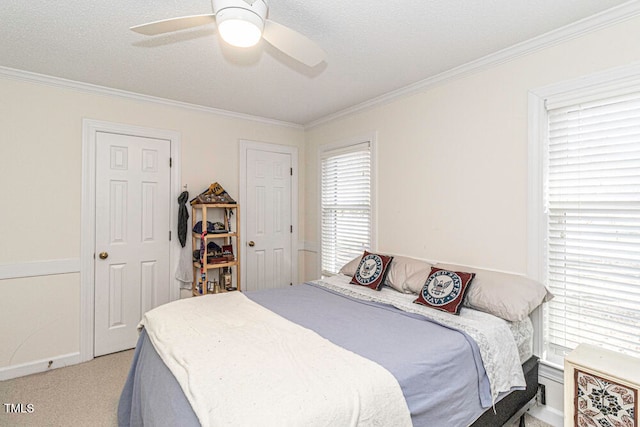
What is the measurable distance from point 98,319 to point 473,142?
378cm

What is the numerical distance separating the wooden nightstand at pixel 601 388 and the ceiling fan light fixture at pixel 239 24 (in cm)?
235

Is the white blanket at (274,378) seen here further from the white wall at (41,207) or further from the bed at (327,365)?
the white wall at (41,207)

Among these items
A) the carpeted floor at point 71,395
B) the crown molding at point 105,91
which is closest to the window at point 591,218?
the carpeted floor at point 71,395

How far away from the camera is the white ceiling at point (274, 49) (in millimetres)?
1813

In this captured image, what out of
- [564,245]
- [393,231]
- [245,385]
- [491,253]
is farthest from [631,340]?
[245,385]

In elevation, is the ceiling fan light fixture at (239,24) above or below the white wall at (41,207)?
above

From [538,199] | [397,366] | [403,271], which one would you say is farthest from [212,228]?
[538,199]

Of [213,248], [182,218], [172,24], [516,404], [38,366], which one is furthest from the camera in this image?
[213,248]

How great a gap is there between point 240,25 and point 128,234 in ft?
8.48

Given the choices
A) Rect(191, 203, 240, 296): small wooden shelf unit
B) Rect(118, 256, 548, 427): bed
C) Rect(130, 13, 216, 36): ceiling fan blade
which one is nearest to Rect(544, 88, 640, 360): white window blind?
Rect(118, 256, 548, 427): bed

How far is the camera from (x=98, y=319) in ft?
10.0

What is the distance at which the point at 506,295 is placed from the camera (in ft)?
6.60

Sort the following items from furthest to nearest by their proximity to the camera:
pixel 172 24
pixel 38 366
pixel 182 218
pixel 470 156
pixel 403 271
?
pixel 182 218 < pixel 38 366 < pixel 403 271 < pixel 470 156 < pixel 172 24

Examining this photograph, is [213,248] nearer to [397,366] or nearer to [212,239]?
[212,239]
